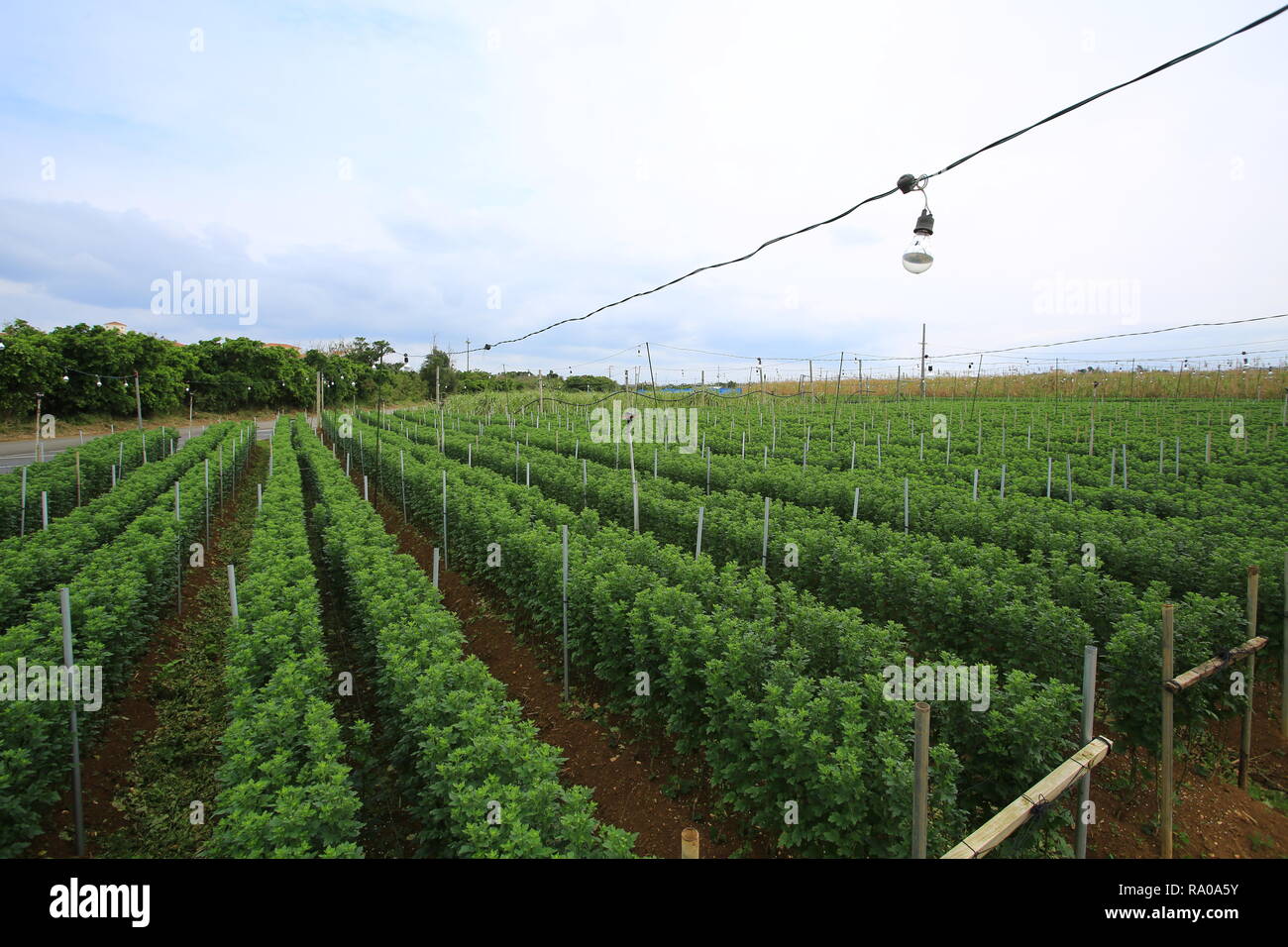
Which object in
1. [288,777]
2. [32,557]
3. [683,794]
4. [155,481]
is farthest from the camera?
[155,481]

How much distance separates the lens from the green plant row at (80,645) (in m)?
4.55

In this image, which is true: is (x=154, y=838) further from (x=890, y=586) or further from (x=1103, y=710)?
(x=1103, y=710)

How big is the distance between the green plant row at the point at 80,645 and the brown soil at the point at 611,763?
4.18m

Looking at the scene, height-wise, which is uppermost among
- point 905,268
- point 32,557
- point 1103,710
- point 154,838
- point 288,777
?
point 905,268

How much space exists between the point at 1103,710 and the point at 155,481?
2102 centimetres

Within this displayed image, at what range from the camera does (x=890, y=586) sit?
25.5 feet

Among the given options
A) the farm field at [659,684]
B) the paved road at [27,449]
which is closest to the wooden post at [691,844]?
the farm field at [659,684]

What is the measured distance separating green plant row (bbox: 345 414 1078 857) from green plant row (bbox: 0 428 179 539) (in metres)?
13.8

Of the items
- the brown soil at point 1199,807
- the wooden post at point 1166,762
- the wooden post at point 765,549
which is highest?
the wooden post at point 765,549

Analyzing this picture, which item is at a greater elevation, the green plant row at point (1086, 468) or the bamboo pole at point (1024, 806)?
the green plant row at point (1086, 468)

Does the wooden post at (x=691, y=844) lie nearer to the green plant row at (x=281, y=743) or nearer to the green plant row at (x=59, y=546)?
the green plant row at (x=281, y=743)

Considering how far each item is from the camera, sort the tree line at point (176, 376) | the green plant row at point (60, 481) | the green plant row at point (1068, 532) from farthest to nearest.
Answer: the tree line at point (176, 376) → the green plant row at point (60, 481) → the green plant row at point (1068, 532)

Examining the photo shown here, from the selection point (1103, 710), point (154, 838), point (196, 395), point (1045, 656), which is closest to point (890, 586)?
point (1045, 656)
